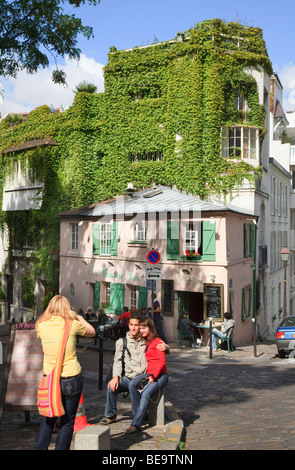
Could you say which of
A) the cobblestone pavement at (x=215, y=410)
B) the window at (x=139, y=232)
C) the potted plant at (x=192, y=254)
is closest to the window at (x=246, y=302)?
the potted plant at (x=192, y=254)

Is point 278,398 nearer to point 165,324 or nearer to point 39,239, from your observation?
point 165,324

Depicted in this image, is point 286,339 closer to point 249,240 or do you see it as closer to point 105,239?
point 249,240

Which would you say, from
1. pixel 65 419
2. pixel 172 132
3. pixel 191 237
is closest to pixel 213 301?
pixel 191 237

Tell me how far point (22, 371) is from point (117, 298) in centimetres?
1721

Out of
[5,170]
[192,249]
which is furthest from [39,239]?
[192,249]

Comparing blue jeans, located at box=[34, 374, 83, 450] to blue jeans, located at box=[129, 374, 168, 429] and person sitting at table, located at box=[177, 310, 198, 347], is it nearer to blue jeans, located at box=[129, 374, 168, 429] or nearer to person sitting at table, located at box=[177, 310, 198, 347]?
blue jeans, located at box=[129, 374, 168, 429]

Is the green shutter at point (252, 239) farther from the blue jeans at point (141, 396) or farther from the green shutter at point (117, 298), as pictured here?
the blue jeans at point (141, 396)

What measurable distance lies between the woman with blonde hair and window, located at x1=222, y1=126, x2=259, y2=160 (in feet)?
73.5

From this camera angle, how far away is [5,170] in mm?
33812

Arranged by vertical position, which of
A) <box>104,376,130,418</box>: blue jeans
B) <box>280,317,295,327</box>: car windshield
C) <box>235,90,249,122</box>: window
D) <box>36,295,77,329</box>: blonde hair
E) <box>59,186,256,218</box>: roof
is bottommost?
<box>280,317,295,327</box>: car windshield

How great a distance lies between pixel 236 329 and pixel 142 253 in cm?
498

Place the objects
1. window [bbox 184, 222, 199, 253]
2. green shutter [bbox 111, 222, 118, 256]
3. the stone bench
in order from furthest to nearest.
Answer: green shutter [bbox 111, 222, 118, 256]
window [bbox 184, 222, 199, 253]
the stone bench

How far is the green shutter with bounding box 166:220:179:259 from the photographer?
71.2 feet

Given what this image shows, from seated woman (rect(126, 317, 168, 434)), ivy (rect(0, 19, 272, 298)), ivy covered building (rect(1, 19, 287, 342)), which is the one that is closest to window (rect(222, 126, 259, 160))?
ivy covered building (rect(1, 19, 287, 342))
